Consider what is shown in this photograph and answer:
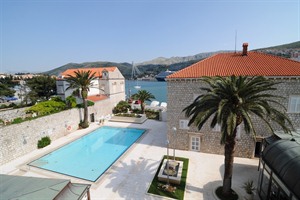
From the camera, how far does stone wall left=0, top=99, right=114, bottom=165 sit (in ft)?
51.6

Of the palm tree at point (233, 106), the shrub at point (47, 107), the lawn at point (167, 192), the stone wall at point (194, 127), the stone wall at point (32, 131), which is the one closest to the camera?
the palm tree at point (233, 106)

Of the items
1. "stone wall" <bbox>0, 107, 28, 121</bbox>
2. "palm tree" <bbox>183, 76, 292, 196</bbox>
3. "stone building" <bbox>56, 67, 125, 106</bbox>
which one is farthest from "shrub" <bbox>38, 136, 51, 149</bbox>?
"palm tree" <bbox>183, 76, 292, 196</bbox>

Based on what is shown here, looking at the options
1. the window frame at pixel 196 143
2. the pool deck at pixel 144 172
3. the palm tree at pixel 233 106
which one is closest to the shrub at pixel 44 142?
the pool deck at pixel 144 172

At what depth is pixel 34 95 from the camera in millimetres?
40125

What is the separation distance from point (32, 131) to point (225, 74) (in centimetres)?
2087

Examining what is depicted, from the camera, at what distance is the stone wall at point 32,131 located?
15727mm

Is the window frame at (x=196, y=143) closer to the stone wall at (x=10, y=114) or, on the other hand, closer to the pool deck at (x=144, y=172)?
the pool deck at (x=144, y=172)

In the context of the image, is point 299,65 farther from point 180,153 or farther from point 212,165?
point 180,153

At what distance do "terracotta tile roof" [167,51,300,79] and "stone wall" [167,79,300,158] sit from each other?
1064mm

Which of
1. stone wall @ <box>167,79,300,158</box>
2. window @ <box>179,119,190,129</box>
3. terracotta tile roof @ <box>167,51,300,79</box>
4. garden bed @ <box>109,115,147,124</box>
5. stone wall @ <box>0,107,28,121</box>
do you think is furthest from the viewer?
garden bed @ <box>109,115,147,124</box>

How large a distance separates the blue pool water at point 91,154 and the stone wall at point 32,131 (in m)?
2.59

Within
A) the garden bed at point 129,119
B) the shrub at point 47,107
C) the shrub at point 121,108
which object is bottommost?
the garden bed at point 129,119

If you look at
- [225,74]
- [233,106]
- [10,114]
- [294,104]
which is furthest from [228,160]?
[10,114]

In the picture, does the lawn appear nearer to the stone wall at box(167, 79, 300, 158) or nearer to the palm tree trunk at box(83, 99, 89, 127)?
the stone wall at box(167, 79, 300, 158)
